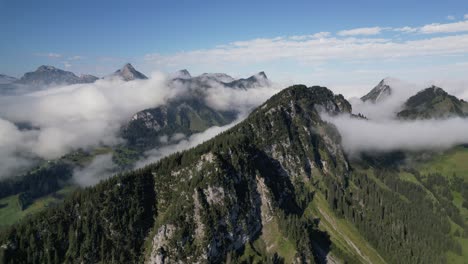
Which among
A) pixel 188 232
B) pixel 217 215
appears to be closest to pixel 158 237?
pixel 188 232

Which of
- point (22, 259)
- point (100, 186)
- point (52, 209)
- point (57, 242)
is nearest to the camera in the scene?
point (22, 259)

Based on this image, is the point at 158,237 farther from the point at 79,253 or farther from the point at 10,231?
the point at 10,231

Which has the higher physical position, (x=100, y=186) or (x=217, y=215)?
(x=100, y=186)

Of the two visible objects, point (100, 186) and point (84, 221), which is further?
point (100, 186)

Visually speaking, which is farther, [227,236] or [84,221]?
[227,236]

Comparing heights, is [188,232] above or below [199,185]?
below

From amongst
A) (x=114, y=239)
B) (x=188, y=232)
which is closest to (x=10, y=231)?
(x=114, y=239)

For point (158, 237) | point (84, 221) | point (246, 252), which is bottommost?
point (246, 252)

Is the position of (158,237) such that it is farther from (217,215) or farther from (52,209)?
(52,209)

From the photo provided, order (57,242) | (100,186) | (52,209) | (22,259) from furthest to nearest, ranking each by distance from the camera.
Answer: (100,186) < (52,209) < (57,242) < (22,259)
